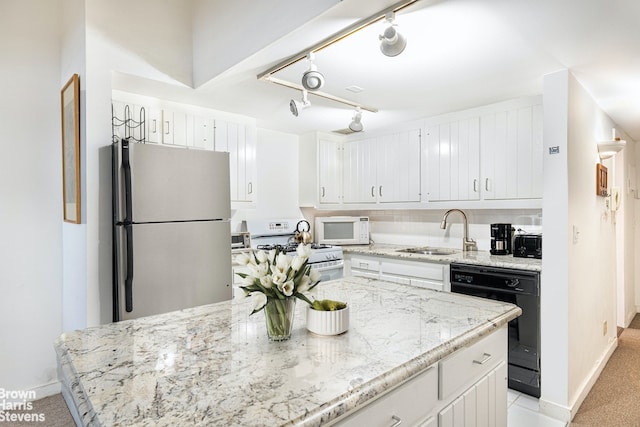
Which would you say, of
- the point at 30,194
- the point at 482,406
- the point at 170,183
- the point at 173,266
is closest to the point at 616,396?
the point at 482,406

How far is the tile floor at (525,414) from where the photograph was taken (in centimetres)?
228

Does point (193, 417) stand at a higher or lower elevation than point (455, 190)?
lower

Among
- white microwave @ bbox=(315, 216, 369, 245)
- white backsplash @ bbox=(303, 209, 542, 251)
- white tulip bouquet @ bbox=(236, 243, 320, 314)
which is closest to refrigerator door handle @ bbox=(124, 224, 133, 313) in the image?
white tulip bouquet @ bbox=(236, 243, 320, 314)

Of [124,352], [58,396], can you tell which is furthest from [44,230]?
[124,352]

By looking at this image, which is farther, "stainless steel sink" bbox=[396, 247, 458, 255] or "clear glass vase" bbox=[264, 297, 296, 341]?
"stainless steel sink" bbox=[396, 247, 458, 255]

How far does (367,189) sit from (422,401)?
123 inches

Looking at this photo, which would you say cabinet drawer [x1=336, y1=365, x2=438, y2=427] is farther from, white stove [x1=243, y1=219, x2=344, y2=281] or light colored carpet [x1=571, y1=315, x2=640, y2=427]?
white stove [x1=243, y1=219, x2=344, y2=281]

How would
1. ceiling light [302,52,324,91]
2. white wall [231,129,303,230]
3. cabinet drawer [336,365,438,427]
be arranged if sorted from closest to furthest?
1. cabinet drawer [336,365,438,427]
2. ceiling light [302,52,324,91]
3. white wall [231,129,303,230]

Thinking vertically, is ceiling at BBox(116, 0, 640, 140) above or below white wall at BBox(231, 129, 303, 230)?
above

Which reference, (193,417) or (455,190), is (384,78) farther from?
(193,417)

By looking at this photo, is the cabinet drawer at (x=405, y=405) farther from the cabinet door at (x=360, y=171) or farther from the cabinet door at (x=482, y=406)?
the cabinet door at (x=360, y=171)

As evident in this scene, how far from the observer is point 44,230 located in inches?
106

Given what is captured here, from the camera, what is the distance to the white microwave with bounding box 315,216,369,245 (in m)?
4.12

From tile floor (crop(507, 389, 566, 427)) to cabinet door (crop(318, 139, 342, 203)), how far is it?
101 inches
